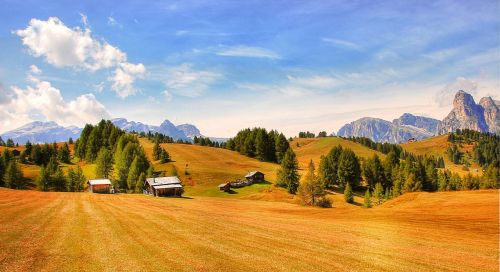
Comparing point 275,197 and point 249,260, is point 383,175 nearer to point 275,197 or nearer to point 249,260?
point 275,197

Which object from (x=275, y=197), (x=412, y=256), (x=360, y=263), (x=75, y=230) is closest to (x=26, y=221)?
(x=75, y=230)

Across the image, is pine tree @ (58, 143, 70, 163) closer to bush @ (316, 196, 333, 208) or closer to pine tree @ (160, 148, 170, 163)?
pine tree @ (160, 148, 170, 163)

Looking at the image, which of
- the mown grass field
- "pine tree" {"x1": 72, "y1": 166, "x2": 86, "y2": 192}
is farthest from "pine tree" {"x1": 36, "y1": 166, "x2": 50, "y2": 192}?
the mown grass field

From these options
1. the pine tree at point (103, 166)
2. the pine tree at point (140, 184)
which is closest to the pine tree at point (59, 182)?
the pine tree at point (103, 166)

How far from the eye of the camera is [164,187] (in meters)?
114

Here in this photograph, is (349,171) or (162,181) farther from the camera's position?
(349,171)

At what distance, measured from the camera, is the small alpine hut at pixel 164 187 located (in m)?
114

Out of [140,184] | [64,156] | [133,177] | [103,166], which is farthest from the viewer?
[64,156]

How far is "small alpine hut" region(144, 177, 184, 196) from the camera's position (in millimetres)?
113938

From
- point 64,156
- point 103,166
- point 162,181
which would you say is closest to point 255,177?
point 162,181

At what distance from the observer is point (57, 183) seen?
133 meters

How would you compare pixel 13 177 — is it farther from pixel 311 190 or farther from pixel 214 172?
pixel 311 190

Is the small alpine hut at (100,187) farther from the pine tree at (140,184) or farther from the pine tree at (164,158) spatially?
the pine tree at (164,158)

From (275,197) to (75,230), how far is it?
8639 centimetres
